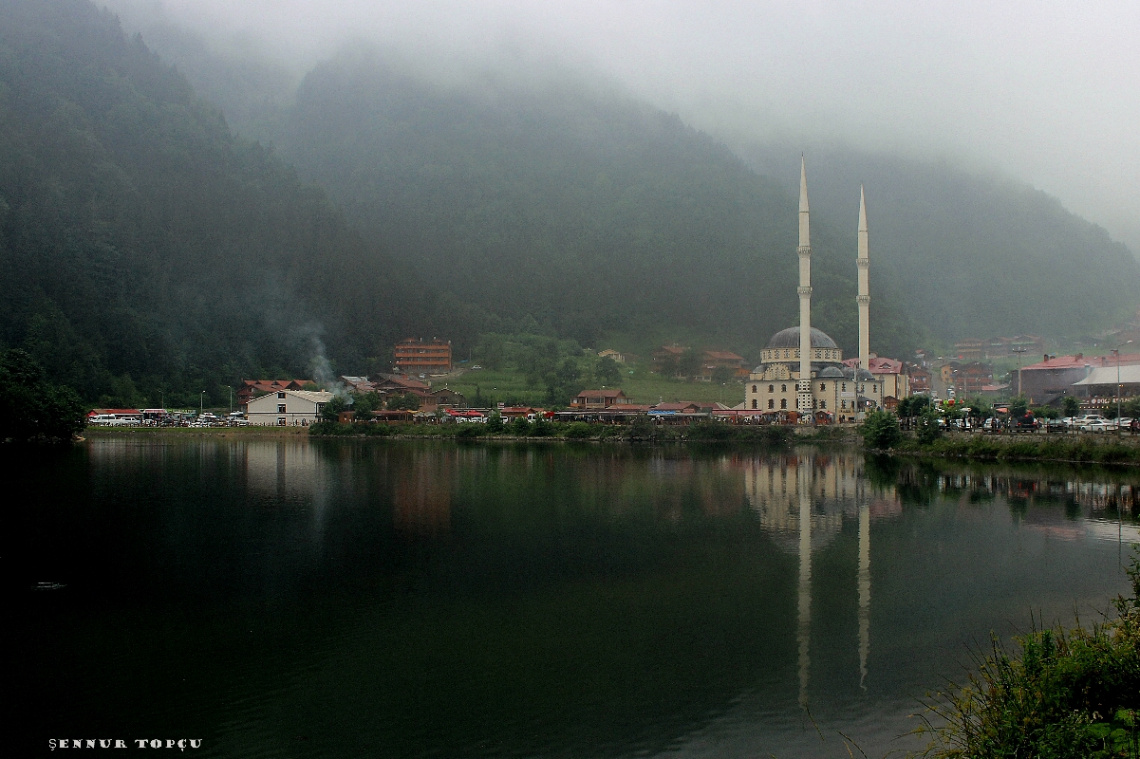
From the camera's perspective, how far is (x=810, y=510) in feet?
61.6

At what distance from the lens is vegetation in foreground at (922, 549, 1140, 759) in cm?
441

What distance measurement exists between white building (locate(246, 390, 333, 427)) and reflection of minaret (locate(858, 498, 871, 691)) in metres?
39.1

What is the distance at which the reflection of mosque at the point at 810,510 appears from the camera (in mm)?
9802

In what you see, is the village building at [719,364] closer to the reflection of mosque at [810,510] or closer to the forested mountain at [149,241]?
the forested mountain at [149,241]

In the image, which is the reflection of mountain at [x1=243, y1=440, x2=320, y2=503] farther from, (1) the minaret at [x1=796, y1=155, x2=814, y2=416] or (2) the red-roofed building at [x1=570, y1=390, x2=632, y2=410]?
(1) the minaret at [x1=796, y1=155, x2=814, y2=416]

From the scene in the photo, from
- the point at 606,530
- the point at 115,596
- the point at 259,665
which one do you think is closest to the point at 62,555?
the point at 115,596

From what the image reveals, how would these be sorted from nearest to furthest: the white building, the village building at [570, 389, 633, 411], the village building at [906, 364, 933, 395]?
the white building, the village building at [570, 389, 633, 411], the village building at [906, 364, 933, 395]

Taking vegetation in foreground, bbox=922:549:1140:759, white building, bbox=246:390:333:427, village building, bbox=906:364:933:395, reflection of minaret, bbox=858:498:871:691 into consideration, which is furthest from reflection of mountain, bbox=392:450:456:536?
village building, bbox=906:364:933:395

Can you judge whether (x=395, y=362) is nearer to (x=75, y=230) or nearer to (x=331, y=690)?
(x=75, y=230)

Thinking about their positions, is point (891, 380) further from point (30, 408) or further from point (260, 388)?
point (30, 408)

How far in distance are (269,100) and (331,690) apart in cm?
13166

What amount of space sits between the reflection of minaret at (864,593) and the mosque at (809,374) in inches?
1266

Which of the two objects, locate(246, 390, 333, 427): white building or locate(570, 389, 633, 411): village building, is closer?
locate(246, 390, 333, 427): white building

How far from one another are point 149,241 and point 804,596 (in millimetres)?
74625
